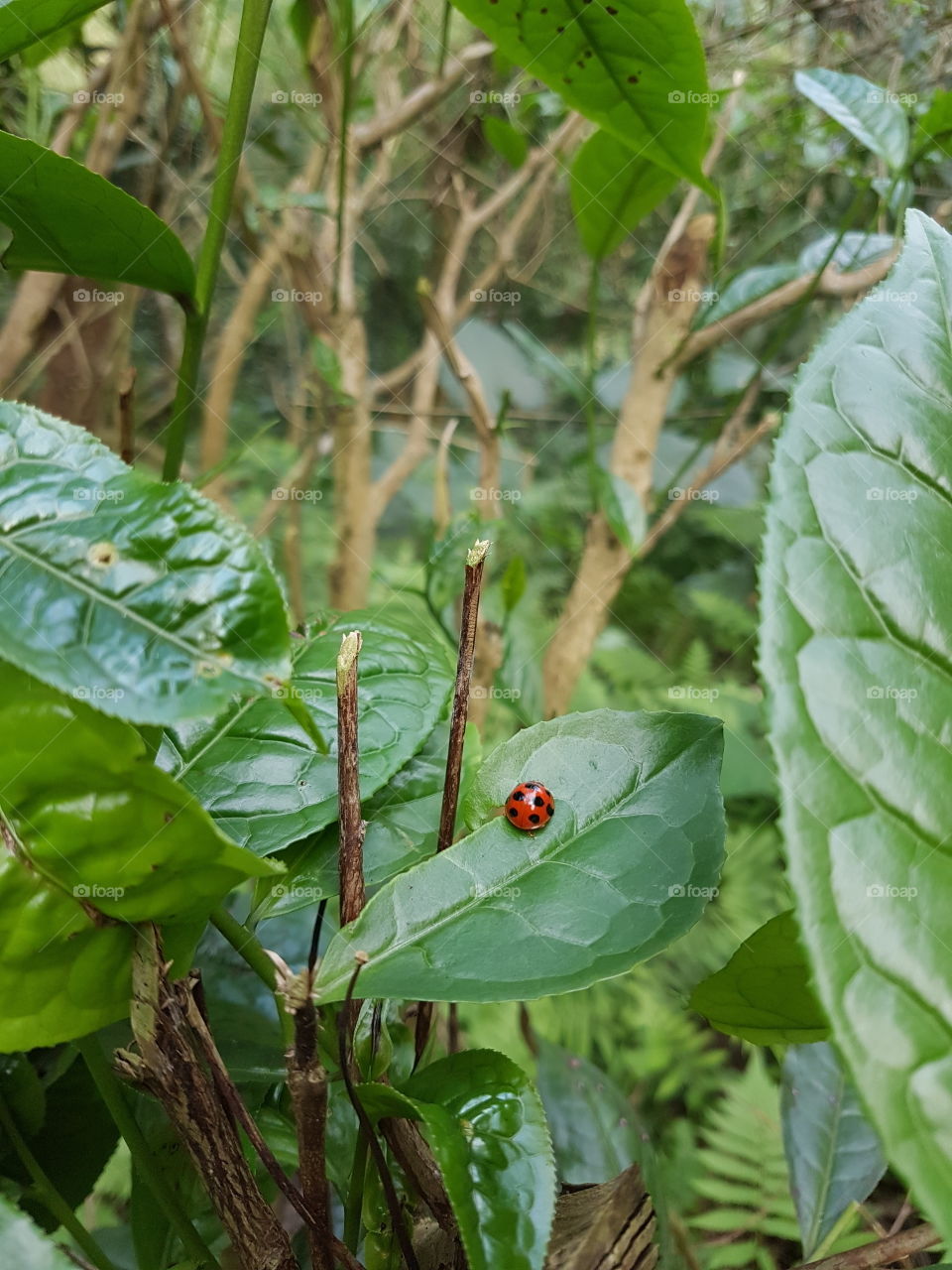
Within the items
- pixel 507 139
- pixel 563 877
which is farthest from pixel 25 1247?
pixel 507 139

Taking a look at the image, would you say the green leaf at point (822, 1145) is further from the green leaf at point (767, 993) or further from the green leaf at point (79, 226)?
the green leaf at point (79, 226)

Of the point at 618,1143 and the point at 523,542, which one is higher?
the point at 618,1143

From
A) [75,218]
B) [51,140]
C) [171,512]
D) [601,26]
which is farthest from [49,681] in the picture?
[51,140]

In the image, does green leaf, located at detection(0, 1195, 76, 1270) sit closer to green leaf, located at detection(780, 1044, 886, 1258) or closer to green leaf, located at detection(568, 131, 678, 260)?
green leaf, located at detection(780, 1044, 886, 1258)

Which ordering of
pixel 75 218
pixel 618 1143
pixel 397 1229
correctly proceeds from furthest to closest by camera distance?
pixel 618 1143 < pixel 75 218 < pixel 397 1229

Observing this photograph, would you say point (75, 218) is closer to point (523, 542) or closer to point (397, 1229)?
point (397, 1229)
